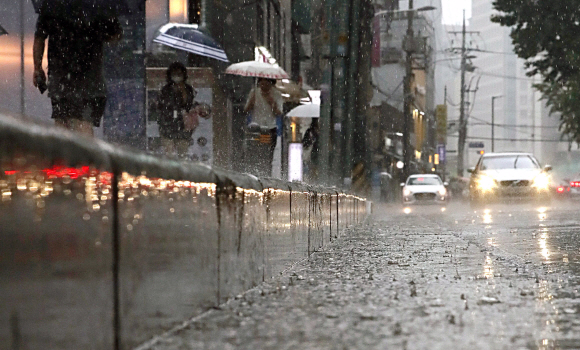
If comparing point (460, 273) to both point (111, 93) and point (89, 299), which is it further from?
point (111, 93)

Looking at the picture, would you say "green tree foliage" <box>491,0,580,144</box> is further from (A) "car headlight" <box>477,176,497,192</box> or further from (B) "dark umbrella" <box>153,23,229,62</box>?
(B) "dark umbrella" <box>153,23,229,62</box>

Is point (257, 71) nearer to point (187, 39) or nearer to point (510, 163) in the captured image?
point (187, 39)

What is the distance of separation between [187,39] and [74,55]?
883 cm

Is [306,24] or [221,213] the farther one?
[306,24]

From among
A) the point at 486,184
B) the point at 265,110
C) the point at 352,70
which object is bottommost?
the point at 486,184

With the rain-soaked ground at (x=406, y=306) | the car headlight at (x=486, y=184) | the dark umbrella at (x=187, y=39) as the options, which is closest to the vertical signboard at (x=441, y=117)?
the car headlight at (x=486, y=184)

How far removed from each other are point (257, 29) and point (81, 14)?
1819 centimetres

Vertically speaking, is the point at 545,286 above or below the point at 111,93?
below

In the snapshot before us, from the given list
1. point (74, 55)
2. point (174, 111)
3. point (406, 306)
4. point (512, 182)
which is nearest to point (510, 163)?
point (512, 182)

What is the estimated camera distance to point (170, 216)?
12.9ft

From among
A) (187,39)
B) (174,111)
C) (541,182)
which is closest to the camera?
(174,111)

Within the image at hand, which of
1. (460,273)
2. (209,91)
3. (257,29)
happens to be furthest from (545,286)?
(257,29)

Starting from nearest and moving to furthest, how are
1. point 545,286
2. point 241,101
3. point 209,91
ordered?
point 545,286 → point 209,91 → point 241,101

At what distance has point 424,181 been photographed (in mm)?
34844
